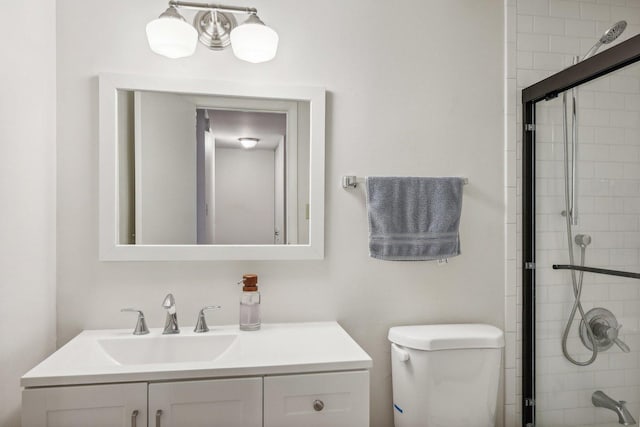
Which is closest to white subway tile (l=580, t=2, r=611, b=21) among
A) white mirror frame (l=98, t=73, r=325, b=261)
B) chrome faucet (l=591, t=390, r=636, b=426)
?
white mirror frame (l=98, t=73, r=325, b=261)

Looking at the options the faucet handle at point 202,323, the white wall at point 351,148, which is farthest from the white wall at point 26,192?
the faucet handle at point 202,323

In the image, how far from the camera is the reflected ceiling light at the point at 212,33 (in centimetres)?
155

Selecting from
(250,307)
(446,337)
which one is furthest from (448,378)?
(250,307)

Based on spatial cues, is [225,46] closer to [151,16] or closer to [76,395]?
[151,16]

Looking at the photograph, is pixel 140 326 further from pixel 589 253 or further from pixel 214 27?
pixel 589 253

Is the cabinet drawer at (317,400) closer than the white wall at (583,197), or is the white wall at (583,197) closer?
the cabinet drawer at (317,400)

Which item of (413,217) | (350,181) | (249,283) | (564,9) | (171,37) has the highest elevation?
(564,9)

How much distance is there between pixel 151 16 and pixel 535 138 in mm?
1641

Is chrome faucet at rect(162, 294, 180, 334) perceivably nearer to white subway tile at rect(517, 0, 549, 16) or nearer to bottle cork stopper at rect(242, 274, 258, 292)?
bottle cork stopper at rect(242, 274, 258, 292)

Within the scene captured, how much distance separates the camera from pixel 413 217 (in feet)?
5.82

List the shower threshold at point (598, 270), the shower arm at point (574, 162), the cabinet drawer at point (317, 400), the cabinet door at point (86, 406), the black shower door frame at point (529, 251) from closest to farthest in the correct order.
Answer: the cabinet door at point (86, 406) → the cabinet drawer at point (317, 400) → the shower threshold at point (598, 270) → the shower arm at point (574, 162) → the black shower door frame at point (529, 251)

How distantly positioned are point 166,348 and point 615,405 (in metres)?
1.57

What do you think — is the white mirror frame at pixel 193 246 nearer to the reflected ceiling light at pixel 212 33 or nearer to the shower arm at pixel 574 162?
the reflected ceiling light at pixel 212 33

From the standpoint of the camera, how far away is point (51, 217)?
162cm
